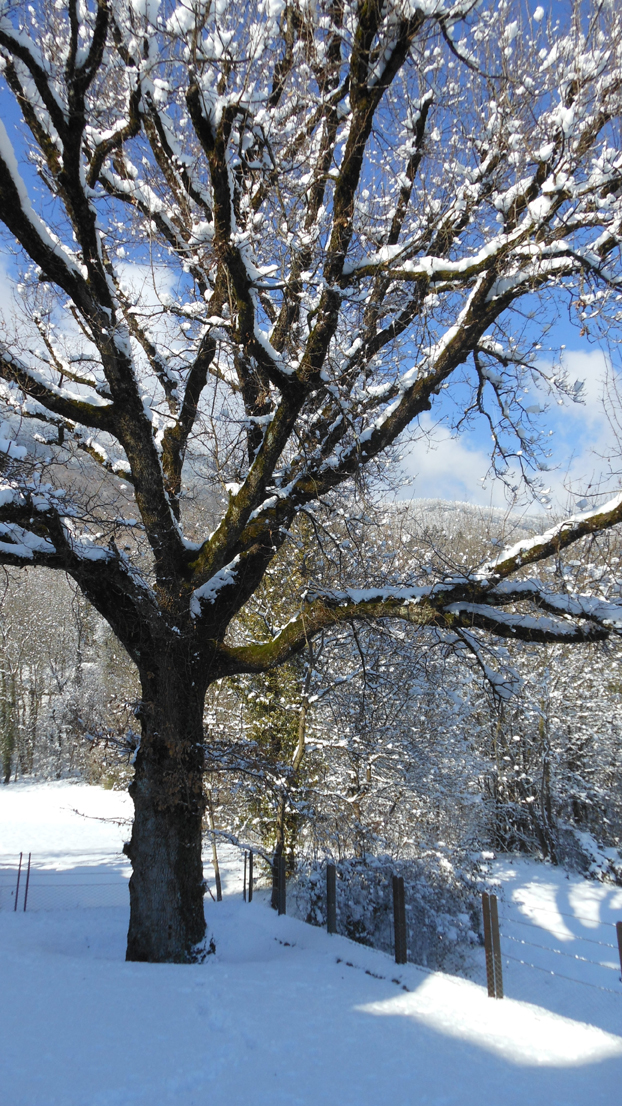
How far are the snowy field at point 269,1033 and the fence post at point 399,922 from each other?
173mm

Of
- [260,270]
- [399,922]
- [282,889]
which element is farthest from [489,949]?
[260,270]

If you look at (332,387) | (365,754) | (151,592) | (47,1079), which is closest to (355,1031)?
(47,1079)

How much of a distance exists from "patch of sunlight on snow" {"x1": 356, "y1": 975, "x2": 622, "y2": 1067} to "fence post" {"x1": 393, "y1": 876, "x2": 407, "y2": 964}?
2.51 feet

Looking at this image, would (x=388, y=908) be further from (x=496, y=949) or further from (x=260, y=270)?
(x=260, y=270)

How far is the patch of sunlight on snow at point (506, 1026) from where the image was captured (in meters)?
5.04

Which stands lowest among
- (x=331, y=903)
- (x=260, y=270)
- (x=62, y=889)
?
(x=62, y=889)

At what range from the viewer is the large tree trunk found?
596cm

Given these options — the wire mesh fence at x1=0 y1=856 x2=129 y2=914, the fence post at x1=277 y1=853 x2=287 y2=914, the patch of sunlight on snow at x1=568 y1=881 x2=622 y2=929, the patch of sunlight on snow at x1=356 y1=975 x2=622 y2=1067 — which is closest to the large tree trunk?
the patch of sunlight on snow at x1=356 y1=975 x2=622 y2=1067

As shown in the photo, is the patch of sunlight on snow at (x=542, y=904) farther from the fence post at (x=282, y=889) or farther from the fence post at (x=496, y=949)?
the fence post at (x=496, y=949)

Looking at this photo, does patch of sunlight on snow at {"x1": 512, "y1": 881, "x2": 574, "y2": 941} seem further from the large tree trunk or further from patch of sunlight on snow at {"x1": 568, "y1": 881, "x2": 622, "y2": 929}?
the large tree trunk

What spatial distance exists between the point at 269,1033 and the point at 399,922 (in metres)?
3.36

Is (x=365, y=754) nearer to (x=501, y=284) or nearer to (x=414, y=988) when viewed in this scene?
(x=414, y=988)

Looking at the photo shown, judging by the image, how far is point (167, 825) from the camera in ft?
20.0

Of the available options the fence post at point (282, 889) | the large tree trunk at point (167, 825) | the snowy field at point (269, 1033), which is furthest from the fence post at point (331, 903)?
the large tree trunk at point (167, 825)
